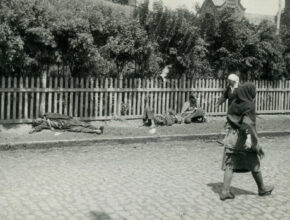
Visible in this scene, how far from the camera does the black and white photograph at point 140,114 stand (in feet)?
23.1

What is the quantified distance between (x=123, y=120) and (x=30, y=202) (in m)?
8.20

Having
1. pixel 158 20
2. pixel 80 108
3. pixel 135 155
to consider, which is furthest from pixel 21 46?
pixel 158 20

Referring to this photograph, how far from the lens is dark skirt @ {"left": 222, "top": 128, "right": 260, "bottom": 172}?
287 inches

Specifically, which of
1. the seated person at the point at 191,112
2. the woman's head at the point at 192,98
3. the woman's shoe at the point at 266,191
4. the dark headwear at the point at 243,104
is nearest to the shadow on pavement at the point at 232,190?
the woman's shoe at the point at 266,191

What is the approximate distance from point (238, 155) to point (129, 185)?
5.79 feet

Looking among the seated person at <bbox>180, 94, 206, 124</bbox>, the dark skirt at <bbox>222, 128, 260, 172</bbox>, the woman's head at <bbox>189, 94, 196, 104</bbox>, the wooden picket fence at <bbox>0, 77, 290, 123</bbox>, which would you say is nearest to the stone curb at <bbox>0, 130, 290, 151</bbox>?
the seated person at <bbox>180, 94, 206, 124</bbox>

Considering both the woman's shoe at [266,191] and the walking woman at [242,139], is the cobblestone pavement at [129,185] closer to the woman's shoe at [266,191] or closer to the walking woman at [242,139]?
the woman's shoe at [266,191]

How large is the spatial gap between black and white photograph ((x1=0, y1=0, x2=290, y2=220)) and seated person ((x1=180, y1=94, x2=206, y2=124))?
0.14 feet

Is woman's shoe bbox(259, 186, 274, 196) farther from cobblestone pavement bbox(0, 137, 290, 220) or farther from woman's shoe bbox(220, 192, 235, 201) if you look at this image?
woman's shoe bbox(220, 192, 235, 201)

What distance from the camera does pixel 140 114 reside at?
1500 cm

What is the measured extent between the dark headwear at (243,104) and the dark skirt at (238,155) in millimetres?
197

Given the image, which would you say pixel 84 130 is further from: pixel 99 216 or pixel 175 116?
pixel 99 216

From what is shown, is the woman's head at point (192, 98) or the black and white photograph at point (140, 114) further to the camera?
the woman's head at point (192, 98)

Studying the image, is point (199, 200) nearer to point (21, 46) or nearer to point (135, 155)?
point (135, 155)
